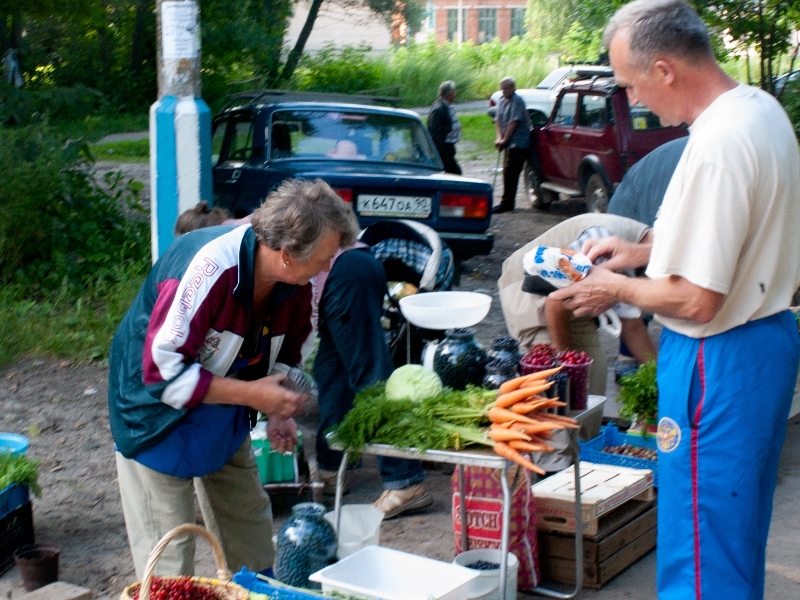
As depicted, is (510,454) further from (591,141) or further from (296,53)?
(296,53)

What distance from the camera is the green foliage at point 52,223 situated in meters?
8.61

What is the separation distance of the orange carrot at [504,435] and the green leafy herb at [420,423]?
0.03m

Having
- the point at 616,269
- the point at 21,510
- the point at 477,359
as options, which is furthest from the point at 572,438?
the point at 21,510

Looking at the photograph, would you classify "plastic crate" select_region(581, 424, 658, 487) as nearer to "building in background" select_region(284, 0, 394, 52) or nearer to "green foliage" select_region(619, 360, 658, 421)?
"green foliage" select_region(619, 360, 658, 421)

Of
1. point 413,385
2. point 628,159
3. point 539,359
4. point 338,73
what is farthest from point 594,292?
point 338,73

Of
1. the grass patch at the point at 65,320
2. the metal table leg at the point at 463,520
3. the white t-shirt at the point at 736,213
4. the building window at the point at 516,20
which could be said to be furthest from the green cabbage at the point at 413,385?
the building window at the point at 516,20

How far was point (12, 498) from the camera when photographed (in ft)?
14.1

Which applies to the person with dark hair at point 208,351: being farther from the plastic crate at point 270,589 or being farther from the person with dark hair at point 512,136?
the person with dark hair at point 512,136

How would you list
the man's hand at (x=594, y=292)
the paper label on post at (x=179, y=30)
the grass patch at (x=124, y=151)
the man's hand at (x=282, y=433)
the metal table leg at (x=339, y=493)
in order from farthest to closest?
the grass patch at (x=124, y=151), the paper label on post at (x=179, y=30), the metal table leg at (x=339, y=493), the man's hand at (x=282, y=433), the man's hand at (x=594, y=292)

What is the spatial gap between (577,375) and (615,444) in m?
1.24

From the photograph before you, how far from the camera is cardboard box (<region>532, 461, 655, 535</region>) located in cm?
413

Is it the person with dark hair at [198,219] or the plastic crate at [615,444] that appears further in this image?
the plastic crate at [615,444]

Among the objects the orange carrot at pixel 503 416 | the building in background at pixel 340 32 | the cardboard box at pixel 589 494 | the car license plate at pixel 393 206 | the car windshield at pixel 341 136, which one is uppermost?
the building in background at pixel 340 32

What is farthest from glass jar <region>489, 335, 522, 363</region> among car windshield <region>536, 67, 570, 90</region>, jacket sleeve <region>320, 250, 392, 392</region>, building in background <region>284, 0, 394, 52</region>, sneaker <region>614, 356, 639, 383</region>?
building in background <region>284, 0, 394, 52</region>
